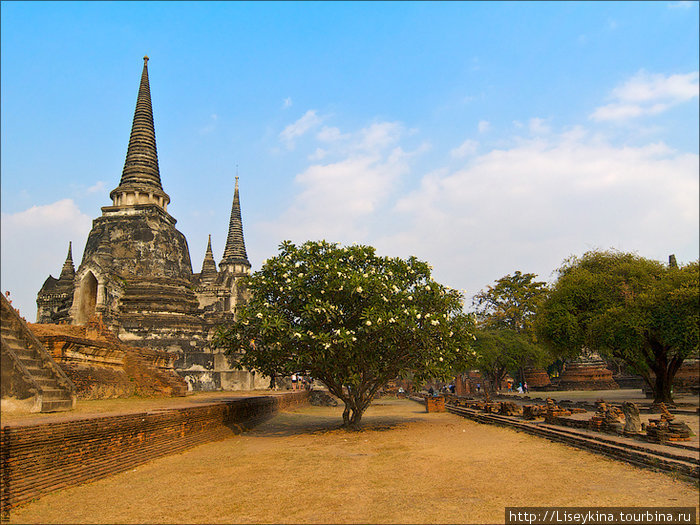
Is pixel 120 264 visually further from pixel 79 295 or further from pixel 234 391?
pixel 234 391

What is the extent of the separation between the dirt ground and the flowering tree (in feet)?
9.34

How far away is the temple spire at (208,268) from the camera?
37531 mm

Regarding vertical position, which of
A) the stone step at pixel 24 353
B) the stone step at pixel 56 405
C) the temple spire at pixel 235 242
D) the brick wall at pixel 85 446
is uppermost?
the temple spire at pixel 235 242

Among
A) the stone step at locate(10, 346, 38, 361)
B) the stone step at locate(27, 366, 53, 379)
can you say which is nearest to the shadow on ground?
the stone step at locate(27, 366, 53, 379)

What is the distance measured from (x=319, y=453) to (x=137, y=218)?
19.9 m

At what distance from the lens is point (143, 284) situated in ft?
83.3

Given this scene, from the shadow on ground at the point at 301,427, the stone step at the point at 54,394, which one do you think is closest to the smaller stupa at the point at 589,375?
the shadow on ground at the point at 301,427

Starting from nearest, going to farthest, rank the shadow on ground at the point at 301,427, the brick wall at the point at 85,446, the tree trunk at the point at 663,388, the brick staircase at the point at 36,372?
1. the brick wall at the point at 85,446
2. the brick staircase at the point at 36,372
3. the shadow on ground at the point at 301,427
4. the tree trunk at the point at 663,388

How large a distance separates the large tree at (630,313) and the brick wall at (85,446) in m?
14.6

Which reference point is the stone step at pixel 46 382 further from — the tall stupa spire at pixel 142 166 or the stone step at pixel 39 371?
the tall stupa spire at pixel 142 166

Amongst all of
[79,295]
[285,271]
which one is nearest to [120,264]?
[79,295]

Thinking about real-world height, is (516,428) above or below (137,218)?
below

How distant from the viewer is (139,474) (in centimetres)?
841

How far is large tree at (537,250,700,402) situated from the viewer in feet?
56.8
